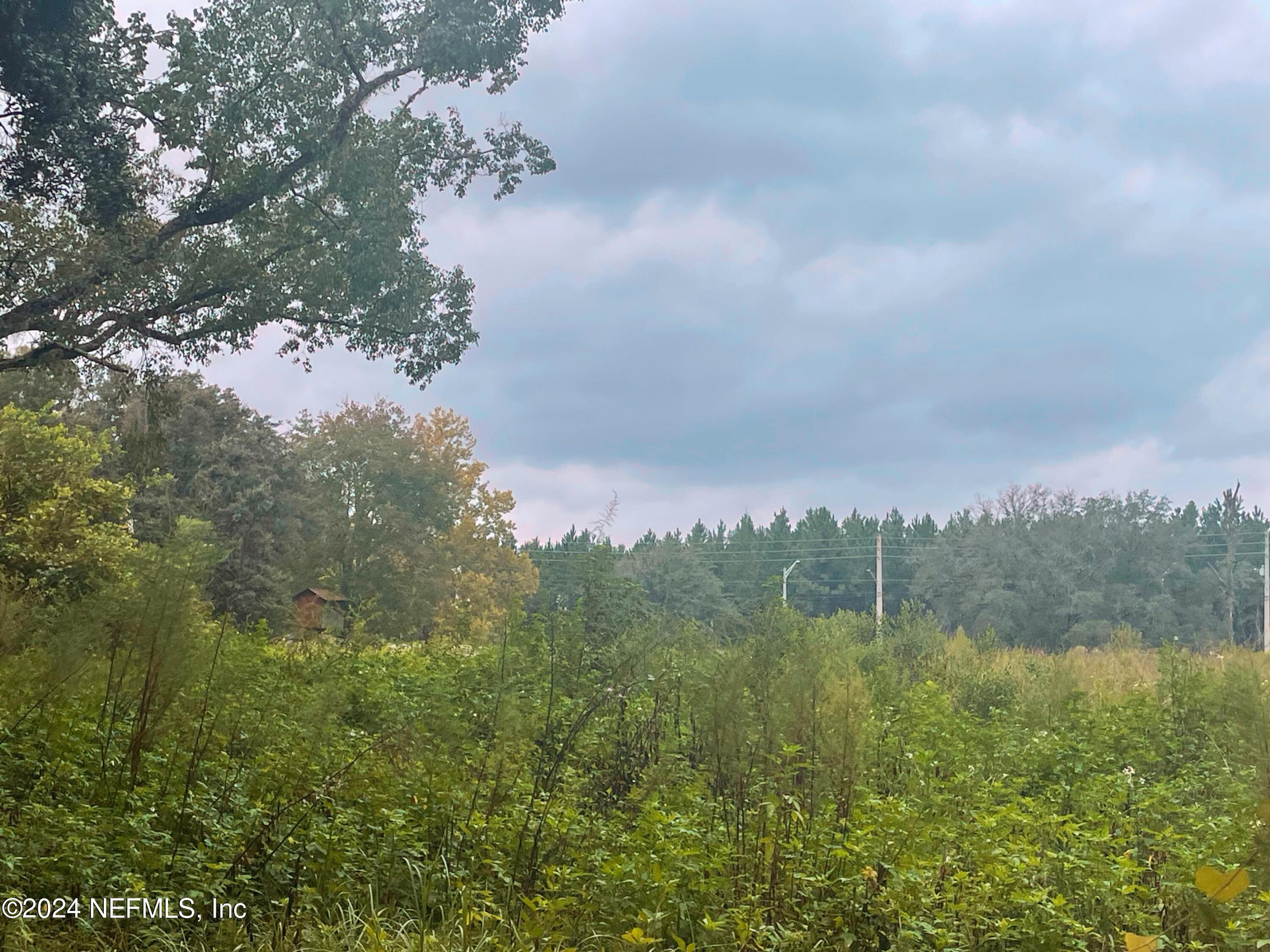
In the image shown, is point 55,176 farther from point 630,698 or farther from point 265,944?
point 265,944

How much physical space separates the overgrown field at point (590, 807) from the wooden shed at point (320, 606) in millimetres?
21634

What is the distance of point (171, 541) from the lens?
18.2 feet

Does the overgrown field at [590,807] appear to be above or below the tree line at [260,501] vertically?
below

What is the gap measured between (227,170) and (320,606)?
2291 cm

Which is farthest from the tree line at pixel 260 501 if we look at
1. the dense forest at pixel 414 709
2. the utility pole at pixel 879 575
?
the utility pole at pixel 879 575

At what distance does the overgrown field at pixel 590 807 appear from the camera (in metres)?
3.95

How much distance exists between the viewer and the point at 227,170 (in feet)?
32.4

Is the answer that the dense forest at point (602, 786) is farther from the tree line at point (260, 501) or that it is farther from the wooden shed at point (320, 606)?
the wooden shed at point (320, 606)

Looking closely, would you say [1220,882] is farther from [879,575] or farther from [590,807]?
[879,575]

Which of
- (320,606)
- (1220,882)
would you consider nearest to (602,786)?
(1220,882)

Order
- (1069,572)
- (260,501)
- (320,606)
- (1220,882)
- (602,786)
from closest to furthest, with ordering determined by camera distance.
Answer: (1220,882)
(602,786)
(260,501)
(320,606)
(1069,572)

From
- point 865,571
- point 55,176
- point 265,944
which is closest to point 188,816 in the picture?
point 265,944

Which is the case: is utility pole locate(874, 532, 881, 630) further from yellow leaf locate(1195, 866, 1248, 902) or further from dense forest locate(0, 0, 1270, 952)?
yellow leaf locate(1195, 866, 1248, 902)

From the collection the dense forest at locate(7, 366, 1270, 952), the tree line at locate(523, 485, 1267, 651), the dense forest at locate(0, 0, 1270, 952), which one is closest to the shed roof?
the tree line at locate(523, 485, 1267, 651)
